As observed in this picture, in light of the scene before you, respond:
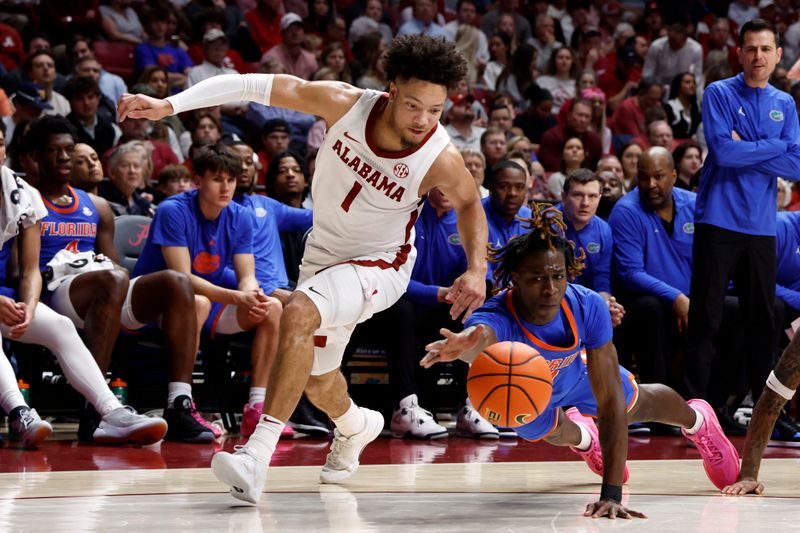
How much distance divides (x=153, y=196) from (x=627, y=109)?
6.14 meters

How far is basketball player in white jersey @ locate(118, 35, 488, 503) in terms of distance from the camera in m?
4.17

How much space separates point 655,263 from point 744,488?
11.3 ft

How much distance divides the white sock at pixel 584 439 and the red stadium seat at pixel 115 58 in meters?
8.23

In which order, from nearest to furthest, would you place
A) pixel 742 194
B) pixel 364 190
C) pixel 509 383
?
pixel 509 383 → pixel 364 190 → pixel 742 194

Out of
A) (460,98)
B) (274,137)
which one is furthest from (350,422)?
(460,98)

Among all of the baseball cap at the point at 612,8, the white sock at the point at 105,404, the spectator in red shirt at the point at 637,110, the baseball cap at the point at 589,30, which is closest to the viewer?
the white sock at the point at 105,404

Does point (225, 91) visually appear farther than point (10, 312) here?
No

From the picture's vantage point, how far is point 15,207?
6.05 m

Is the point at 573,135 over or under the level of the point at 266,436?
over

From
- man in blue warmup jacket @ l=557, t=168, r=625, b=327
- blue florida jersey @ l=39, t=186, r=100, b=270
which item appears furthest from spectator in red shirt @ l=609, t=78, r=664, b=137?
blue florida jersey @ l=39, t=186, r=100, b=270

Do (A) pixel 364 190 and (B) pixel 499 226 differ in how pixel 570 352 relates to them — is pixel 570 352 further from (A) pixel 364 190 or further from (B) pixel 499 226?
(B) pixel 499 226

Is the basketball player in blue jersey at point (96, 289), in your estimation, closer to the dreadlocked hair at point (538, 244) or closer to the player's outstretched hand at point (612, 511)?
the dreadlocked hair at point (538, 244)

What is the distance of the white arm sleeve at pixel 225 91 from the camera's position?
4281 mm

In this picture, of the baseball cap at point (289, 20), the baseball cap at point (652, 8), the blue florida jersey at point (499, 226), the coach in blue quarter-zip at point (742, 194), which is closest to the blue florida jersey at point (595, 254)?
the blue florida jersey at point (499, 226)
